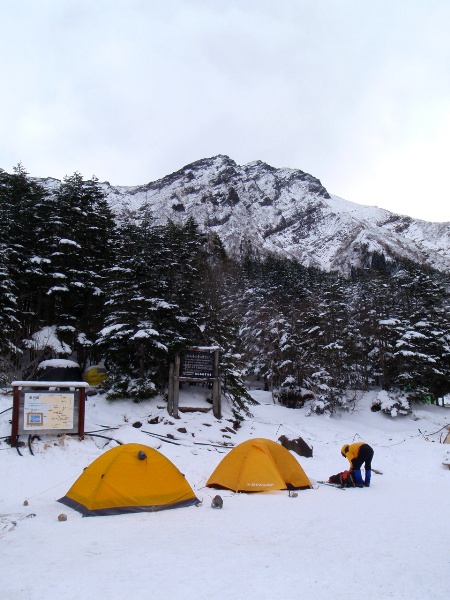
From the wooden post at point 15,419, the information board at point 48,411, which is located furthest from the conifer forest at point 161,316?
the wooden post at point 15,419

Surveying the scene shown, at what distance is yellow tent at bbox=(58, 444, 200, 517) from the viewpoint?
24.7 ft

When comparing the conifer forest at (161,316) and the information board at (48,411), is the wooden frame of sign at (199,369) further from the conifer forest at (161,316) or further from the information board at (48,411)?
the information board at (48,411)

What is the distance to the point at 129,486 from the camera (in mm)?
7836

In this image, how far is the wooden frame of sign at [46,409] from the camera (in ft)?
36.7

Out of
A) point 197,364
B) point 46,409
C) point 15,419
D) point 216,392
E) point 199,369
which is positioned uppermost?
point 197,364

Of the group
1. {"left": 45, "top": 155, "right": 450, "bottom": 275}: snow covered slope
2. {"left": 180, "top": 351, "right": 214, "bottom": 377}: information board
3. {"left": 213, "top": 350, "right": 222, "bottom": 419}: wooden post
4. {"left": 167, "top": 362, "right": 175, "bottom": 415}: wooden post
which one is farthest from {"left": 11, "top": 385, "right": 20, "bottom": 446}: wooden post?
{"left": 45, "top": 155, "right": 450, "bottom": 275}: snow covered slope

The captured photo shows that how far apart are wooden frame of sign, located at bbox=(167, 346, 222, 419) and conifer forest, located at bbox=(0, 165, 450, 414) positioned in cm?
66

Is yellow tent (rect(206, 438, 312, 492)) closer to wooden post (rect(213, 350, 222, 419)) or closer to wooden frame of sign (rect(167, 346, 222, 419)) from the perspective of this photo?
wooden frame of sign (rect(167, 346, 222, 419))

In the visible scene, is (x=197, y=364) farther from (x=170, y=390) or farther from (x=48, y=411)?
(x=48, y=411)

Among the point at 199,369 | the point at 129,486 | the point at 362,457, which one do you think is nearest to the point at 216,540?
the point at 129,486

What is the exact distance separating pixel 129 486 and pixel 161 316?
1042 centimetres

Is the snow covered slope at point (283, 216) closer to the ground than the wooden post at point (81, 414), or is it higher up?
higher up

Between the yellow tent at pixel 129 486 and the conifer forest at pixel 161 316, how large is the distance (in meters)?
8.06

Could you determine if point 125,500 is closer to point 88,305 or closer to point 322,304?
point 88,305
